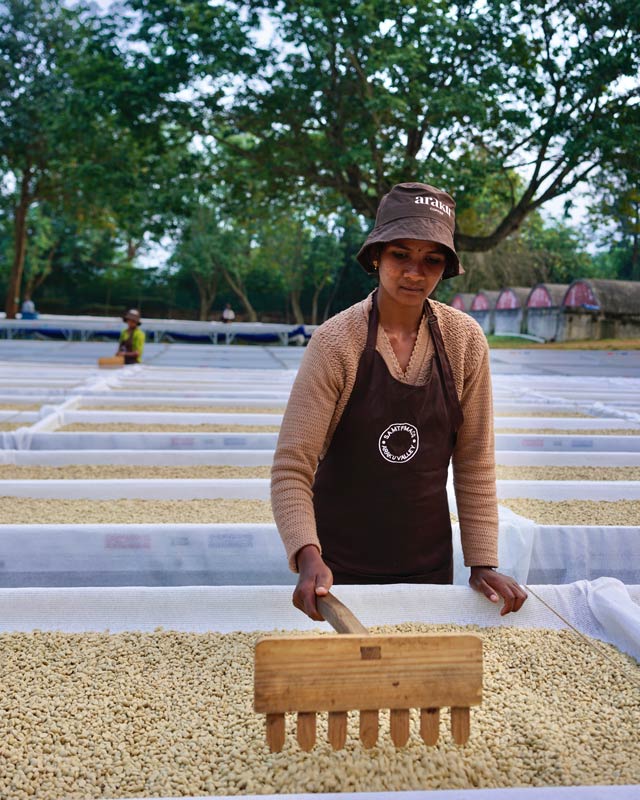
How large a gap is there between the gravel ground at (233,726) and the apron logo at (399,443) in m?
0.47

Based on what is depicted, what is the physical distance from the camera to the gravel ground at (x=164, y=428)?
4613mm

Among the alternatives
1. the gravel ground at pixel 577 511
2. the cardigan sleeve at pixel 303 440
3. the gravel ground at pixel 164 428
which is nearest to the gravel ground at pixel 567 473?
the gravel ground at pixel 577 511

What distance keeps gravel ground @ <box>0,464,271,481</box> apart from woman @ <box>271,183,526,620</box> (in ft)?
6.75

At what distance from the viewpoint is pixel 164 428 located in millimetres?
4734

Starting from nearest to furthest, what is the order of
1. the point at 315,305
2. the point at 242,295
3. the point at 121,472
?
the point at 121,472, the point at 315,305, the point at 242,295

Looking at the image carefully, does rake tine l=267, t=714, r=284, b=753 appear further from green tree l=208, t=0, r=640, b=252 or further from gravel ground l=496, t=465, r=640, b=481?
green tree l=208, t=0, r=640, b=252

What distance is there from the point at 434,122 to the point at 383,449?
324 inches

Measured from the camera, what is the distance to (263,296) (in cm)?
2236

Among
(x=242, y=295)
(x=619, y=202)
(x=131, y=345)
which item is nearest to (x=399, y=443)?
(x=131, y=345)

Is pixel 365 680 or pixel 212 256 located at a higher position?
pixel 212 256

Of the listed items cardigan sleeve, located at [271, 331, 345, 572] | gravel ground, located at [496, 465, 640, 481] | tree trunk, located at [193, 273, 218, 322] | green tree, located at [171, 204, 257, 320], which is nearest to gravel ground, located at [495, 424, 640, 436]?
gravel ground, located at [496, 465, 640, 481]

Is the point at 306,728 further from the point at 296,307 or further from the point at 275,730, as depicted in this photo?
the point at 296,307

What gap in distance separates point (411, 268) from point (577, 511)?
1.96m

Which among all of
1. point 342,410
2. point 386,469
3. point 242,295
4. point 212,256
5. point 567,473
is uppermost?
point 212,256
